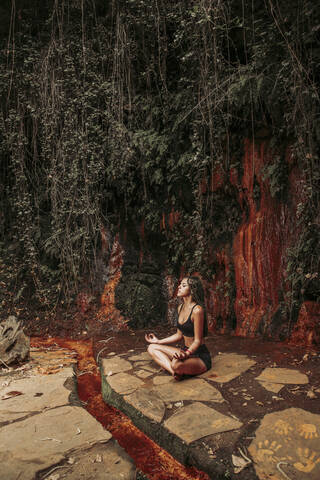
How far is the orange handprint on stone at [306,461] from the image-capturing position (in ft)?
6.36

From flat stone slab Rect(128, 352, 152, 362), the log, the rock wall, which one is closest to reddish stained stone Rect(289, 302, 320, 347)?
the rock wall

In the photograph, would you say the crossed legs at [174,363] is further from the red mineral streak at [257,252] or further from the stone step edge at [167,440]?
the red mineral streak at [257,252]

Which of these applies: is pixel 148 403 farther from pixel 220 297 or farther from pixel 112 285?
pixel 112 285

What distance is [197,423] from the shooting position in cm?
255

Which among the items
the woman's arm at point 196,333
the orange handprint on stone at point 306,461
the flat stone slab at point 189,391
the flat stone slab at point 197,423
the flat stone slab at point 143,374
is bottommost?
the flat stone slab at point 143,374

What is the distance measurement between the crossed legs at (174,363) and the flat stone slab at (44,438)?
0.98 metres

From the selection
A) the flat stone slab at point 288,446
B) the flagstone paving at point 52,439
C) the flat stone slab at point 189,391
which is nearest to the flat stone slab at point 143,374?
the flat stone slab at point 189,391

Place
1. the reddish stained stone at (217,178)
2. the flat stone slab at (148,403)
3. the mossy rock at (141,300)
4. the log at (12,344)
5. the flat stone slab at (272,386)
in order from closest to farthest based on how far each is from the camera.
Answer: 1. the flat stone slab at (148,403)
2. the flat stone slab at (272,386)
3. the log at (12,344)
4. the reddish stained stone at (217,178)
5. the mossy rock at (141,300)

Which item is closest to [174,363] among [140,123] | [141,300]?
[141,300]

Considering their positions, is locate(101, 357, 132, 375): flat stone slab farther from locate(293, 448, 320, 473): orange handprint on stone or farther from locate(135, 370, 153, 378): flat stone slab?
locate(293, 448, 320, 473): orange handprint on stone

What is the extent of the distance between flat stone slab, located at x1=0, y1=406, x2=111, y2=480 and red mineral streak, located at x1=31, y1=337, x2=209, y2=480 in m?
0.26

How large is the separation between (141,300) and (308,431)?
413cm

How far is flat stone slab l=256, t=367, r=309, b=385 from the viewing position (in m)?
3.13

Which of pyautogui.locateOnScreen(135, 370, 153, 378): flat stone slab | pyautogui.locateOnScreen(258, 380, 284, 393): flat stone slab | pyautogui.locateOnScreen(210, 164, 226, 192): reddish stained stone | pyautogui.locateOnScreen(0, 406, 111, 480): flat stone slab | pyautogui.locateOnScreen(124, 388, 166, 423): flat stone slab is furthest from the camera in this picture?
pyautogui.locateOnScreen(210, 164, 226, 192): reddish stained stone
